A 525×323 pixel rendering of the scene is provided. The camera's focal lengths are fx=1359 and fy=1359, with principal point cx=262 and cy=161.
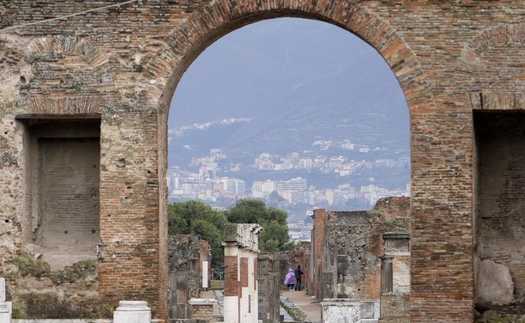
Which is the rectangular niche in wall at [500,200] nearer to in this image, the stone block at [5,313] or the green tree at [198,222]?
the stone block at [5,313]

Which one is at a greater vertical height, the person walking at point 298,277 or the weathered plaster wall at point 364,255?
the weathered plaster wall at point 364,255

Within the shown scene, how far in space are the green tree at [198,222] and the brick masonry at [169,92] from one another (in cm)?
5295

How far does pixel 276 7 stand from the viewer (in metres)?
16.5

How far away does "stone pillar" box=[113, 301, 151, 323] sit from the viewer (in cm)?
1552

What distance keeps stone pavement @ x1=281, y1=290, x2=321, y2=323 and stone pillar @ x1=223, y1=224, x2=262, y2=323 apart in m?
4.25

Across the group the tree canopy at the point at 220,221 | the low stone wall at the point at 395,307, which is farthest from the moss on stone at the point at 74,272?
the tree canopy at the point at 220,221

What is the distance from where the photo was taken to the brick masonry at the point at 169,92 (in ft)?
52.8

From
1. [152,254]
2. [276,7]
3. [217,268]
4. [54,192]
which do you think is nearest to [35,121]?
[54,192]

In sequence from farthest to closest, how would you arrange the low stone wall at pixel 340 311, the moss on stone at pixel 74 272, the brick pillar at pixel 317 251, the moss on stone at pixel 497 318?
the brick pillar at pixel 317 251
the low stone wall at pixel 340 311
the moss on stone at pixel 74 272
the moss on stone at pixel 497 318

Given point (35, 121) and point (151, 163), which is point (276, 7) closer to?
point (151, 163)

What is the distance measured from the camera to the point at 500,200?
17469 mm

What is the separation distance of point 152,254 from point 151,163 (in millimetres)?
1110

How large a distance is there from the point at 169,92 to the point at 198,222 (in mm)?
57702

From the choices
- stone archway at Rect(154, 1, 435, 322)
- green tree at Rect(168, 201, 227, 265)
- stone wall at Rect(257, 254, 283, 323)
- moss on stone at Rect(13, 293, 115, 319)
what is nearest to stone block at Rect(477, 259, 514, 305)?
stone archway at Rect(154, 1, 435, 322)
